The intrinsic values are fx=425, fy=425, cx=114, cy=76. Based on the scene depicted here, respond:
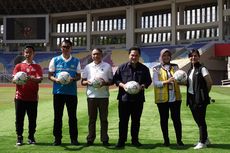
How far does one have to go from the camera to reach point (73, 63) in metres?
9.60

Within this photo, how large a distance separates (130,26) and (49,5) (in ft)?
60.5

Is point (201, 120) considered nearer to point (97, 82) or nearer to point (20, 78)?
point (97, 82)

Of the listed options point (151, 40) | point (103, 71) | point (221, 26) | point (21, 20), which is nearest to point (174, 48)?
point (221, 26)

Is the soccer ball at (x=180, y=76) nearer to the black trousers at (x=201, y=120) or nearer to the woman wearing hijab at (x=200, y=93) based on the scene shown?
the woman wearing hijab at (x=200, y=93)

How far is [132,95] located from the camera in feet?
30.4

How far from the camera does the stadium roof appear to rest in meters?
78.3

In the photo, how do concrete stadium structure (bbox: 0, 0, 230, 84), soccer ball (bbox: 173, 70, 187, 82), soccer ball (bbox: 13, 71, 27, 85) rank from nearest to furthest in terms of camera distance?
soccer ball (bbox: 173, 70, 187, 82), soccer ball (bbox: 13, 71, 27, 85), concrete stadium structure (bbox: 0, 0, 230, 84)

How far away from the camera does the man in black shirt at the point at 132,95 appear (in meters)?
9.32

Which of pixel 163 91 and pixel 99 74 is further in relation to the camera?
pixel 99 74

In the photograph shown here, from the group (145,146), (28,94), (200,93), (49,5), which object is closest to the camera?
(200,93)

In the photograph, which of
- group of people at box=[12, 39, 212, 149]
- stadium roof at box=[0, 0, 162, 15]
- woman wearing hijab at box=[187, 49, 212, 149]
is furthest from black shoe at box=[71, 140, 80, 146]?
stadium roof at box=[0, 0, 162, 15]

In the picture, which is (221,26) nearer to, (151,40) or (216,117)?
(151,40)

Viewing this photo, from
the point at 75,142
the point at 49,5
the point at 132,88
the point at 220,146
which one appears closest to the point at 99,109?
the point at 75,142

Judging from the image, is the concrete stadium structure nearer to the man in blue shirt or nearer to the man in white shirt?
the man in white shirt
